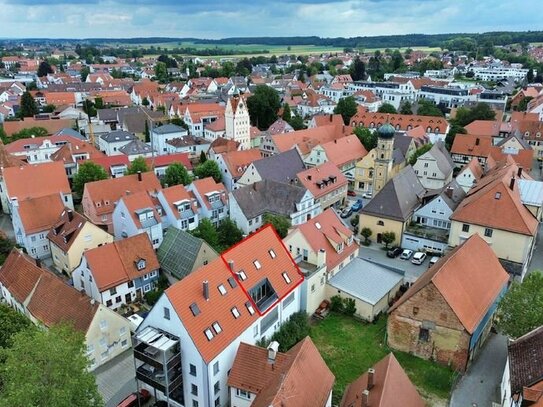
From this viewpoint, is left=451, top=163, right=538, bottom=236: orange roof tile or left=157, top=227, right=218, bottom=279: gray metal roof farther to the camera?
left=451, top=163, right=538, bottom=236: orange roof tile

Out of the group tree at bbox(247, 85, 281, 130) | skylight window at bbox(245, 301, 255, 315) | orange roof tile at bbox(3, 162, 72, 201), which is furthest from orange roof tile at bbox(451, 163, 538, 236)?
tree at bbox(247, 85, 281, 130)

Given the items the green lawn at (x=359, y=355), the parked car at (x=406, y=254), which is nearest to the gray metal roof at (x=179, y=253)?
the green lawn at (x=359, y=355)

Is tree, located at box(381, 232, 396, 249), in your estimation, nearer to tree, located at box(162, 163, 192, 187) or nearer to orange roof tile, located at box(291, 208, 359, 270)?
orange roof tile, located at box(291, 208, 359, 270)

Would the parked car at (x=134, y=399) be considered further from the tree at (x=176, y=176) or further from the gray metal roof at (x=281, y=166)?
the tree at (x=176, y=176)

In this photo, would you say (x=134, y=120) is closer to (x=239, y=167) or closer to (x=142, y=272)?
(x=239, y=167)

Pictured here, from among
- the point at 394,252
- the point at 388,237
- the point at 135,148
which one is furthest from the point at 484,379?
the point at 135,148

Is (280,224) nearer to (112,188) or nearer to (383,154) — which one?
(383,154)
